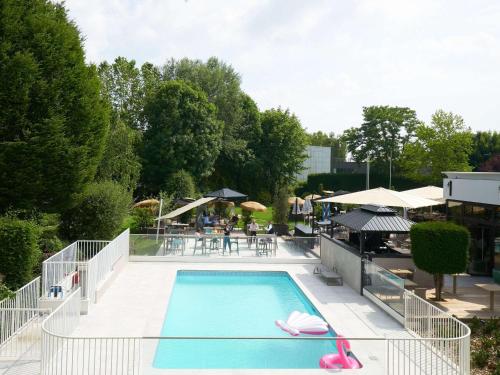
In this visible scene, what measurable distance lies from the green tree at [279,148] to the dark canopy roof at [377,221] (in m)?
33.7

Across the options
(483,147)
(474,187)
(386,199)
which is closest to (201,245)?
(386,199)

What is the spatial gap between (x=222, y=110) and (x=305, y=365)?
144ft

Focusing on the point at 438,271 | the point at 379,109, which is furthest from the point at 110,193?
the point at 379,109

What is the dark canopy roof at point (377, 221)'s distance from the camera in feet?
54.4

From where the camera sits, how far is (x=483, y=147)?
58.4 m

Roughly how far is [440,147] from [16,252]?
130 ft

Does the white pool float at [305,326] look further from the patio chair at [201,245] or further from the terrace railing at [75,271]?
the patio chair at [201,245]

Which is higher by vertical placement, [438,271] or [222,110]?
[222,110]

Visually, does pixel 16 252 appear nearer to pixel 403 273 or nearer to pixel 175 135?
pixel 403 273

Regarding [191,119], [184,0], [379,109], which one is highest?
[379,109]

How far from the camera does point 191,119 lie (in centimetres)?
4309

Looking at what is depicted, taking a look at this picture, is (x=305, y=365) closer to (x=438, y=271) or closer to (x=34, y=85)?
(x=438, y=271)

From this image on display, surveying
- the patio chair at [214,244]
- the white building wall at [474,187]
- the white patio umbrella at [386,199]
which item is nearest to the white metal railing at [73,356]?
the patio chair at [214,244]

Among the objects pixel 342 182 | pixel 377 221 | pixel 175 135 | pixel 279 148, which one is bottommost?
pixel 377 221
